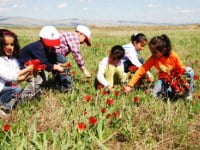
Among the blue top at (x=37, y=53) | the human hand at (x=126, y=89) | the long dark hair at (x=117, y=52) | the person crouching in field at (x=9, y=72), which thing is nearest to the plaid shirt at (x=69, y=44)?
the blue top at (x=37, y=53)

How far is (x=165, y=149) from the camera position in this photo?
162 inches

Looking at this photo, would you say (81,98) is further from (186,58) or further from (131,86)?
(186,58)

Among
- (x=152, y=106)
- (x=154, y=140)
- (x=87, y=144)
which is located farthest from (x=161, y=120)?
(x=87, y=144)

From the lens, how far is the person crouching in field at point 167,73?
19.5 ft

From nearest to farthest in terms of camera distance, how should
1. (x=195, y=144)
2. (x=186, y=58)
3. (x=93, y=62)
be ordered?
1. (x=195, y=144)
2. (x=93, y=62)
3. (x=186, y=58)

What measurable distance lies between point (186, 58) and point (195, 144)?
25.8 ft

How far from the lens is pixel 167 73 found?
617 centimetres

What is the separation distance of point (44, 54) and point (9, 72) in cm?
140

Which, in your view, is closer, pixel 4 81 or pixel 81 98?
pixel 4 81

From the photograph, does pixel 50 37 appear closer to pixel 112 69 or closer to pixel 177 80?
pixel 112 69

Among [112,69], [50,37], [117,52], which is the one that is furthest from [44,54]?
[112,69]

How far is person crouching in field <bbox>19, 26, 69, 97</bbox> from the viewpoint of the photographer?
6.02 m

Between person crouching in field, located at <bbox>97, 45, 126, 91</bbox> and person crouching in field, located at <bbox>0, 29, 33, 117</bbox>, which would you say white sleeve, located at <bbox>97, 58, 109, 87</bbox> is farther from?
person crouching in field, located at <bbox>0, 29, 33, 117</bbox>

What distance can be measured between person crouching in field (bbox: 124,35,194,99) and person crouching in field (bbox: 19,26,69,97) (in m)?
1.26
